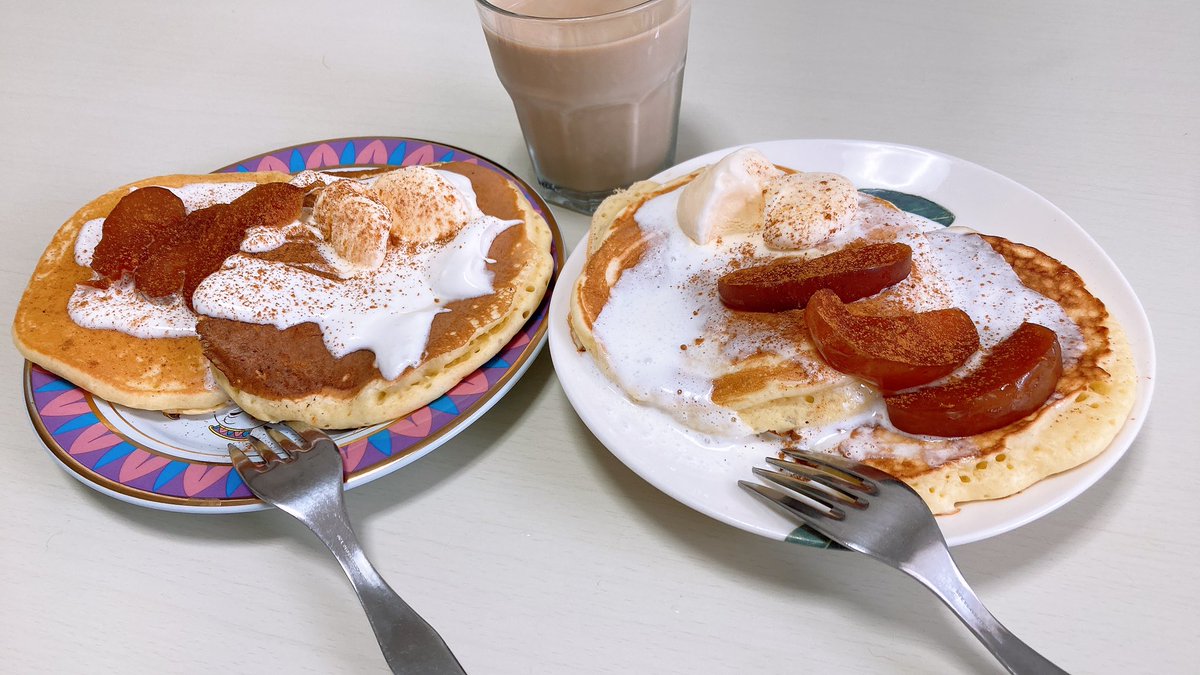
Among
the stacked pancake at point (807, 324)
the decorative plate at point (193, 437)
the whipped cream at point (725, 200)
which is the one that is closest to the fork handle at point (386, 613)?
the decorative plate at point (193, 437)

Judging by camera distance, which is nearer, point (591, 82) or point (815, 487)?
point (815, 487)

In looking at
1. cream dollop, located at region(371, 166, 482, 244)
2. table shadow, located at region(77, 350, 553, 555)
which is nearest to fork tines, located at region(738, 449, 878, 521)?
table shadow, located at region(77, 350, 553, 555)

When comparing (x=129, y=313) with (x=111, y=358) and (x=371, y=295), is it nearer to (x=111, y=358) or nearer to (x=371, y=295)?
(x=111, y=358)

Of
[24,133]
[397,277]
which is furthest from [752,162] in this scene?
[24,133]

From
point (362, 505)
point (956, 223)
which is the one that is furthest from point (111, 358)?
point (956, 223)

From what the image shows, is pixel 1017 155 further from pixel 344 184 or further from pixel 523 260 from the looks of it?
pixel 344 184
